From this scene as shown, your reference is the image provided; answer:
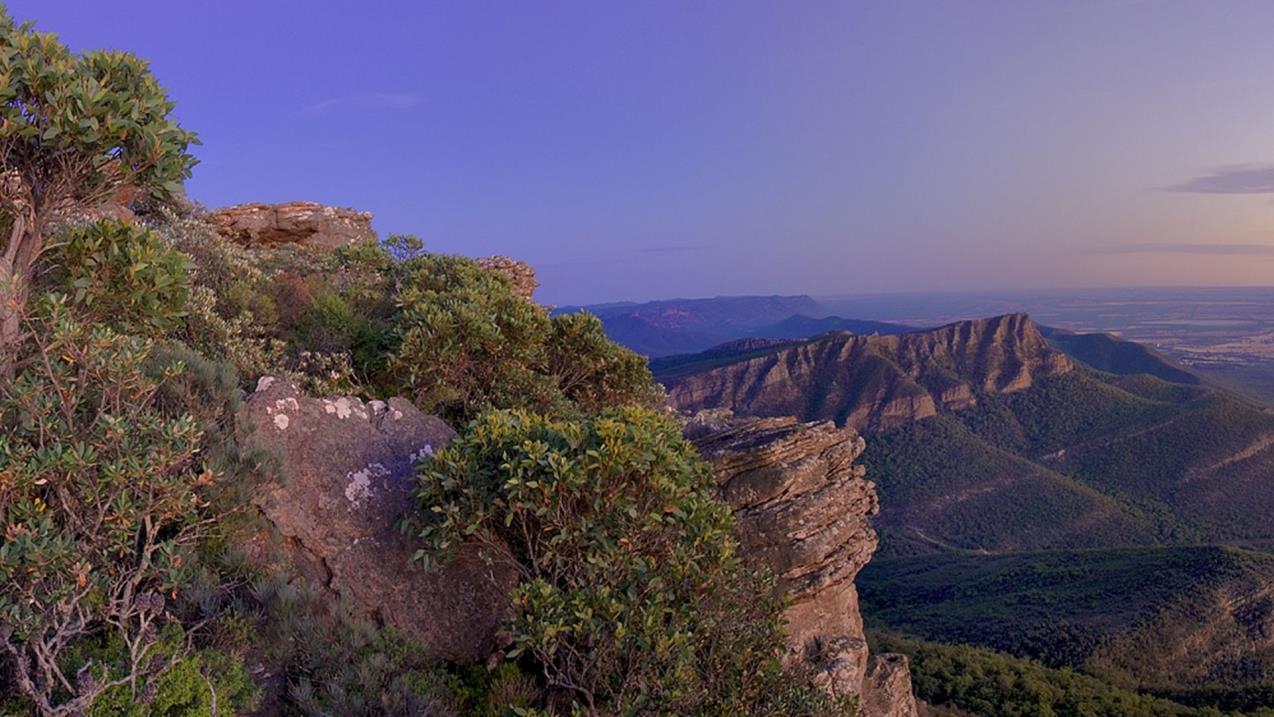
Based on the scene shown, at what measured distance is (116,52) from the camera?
718 centimetres

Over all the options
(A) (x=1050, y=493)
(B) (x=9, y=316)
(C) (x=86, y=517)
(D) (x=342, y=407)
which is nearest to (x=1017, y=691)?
(D) (x=342, y=407)

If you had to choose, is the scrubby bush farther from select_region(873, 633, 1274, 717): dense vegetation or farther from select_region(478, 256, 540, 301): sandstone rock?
select_region(873, 633, 1274, 717): dense vegetation

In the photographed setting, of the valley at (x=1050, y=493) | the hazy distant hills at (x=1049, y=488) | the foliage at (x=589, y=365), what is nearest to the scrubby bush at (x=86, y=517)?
the foliage at (x=589, y=365)

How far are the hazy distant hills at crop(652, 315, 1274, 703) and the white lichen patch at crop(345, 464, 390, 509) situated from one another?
1926 inches

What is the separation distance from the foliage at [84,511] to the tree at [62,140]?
0.83 m

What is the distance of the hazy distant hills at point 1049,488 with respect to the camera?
47344mm

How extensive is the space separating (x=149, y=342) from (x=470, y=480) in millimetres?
3731

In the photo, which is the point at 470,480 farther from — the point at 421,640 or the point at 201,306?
the point at 201,306

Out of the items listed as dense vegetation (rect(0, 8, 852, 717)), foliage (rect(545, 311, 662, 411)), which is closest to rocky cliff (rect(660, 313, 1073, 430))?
foliage (rect(545, 311, 662, 411))

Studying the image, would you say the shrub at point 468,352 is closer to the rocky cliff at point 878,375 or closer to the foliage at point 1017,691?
the foliage at point 1017,691

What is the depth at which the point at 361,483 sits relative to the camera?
908 cm

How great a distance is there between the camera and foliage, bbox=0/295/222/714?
5.01 meters

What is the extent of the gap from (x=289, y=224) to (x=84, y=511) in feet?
75.3

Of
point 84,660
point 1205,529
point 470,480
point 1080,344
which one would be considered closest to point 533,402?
point 470,480
